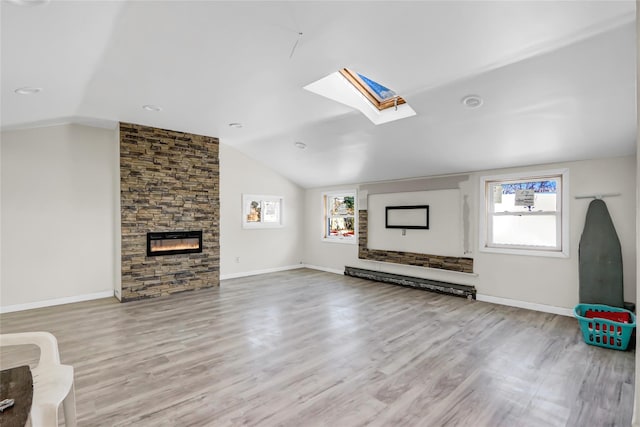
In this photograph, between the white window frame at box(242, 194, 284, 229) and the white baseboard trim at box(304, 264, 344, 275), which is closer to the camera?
the white window frame at box(242, 194, 284, 229)

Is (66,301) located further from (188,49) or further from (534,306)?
(534,306)

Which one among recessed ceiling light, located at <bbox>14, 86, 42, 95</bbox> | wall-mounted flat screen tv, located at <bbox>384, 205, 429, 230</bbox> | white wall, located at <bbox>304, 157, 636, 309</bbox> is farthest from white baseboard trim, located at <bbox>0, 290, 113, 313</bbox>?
white wall, located at <bbox>304, 157, 636, 309</bbox>

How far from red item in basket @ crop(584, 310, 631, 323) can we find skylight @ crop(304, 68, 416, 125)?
3.22m

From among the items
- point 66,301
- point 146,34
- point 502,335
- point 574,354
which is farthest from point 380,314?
point 66,301

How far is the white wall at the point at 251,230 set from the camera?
660 cm

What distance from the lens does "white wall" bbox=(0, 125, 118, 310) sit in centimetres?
443

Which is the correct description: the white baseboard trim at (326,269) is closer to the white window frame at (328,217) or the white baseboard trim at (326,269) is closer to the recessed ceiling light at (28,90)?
the white window frame at (328,217)

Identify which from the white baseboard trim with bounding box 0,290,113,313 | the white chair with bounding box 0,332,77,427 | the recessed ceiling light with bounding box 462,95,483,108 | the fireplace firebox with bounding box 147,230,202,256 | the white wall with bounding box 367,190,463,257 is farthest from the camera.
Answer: the white wall with bounding box 367,190,463,257

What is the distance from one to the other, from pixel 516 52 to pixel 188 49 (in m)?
2.78

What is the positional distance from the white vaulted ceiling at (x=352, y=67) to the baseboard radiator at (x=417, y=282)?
2.07 m

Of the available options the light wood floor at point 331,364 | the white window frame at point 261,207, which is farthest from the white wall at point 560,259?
the white window frame at point 261,207

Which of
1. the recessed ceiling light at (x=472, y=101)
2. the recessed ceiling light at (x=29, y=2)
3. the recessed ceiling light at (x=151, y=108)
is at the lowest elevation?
the recessed ceiling light at (x=472, y=101)

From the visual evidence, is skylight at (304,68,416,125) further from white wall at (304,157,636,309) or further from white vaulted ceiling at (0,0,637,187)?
white wall at (304,157,636,309)

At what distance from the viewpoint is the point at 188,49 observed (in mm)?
2787
